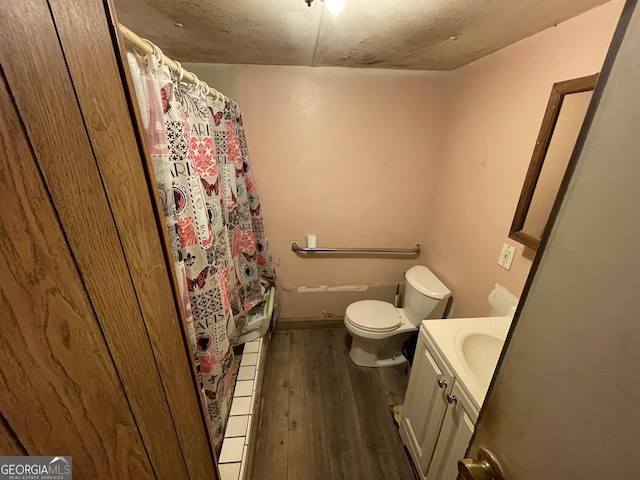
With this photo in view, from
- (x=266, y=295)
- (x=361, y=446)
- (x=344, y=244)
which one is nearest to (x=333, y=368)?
(x=361, y=446)

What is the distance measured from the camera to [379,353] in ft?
6.51

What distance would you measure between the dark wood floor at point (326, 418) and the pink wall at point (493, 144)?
0.84m

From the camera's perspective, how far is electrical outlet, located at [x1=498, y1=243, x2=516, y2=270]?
48.8 inches

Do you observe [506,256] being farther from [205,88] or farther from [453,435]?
[205,88]

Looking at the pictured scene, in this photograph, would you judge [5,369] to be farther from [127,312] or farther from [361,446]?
[361,446]

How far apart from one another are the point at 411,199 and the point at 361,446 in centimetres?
166

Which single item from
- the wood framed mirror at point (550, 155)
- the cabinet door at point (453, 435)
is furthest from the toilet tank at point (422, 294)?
the cabinet door at point (453, 435)

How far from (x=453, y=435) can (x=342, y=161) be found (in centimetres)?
164

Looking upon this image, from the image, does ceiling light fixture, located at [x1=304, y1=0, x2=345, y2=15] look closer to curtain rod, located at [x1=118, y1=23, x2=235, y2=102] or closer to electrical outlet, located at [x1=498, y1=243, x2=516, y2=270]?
curtain rod, located at [x1=118, y1=23, x2=235, y2=102]

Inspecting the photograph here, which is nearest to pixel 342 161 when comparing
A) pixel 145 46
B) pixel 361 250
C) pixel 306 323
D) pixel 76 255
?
pixel 361 250

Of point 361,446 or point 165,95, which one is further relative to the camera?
point 361,446

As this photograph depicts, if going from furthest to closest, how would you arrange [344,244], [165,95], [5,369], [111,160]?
1. [344,244]
2. [165,95]
3. [111,160]
4. [5,369]

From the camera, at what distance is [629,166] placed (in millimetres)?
305

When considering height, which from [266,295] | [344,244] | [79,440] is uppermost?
[79,440]
